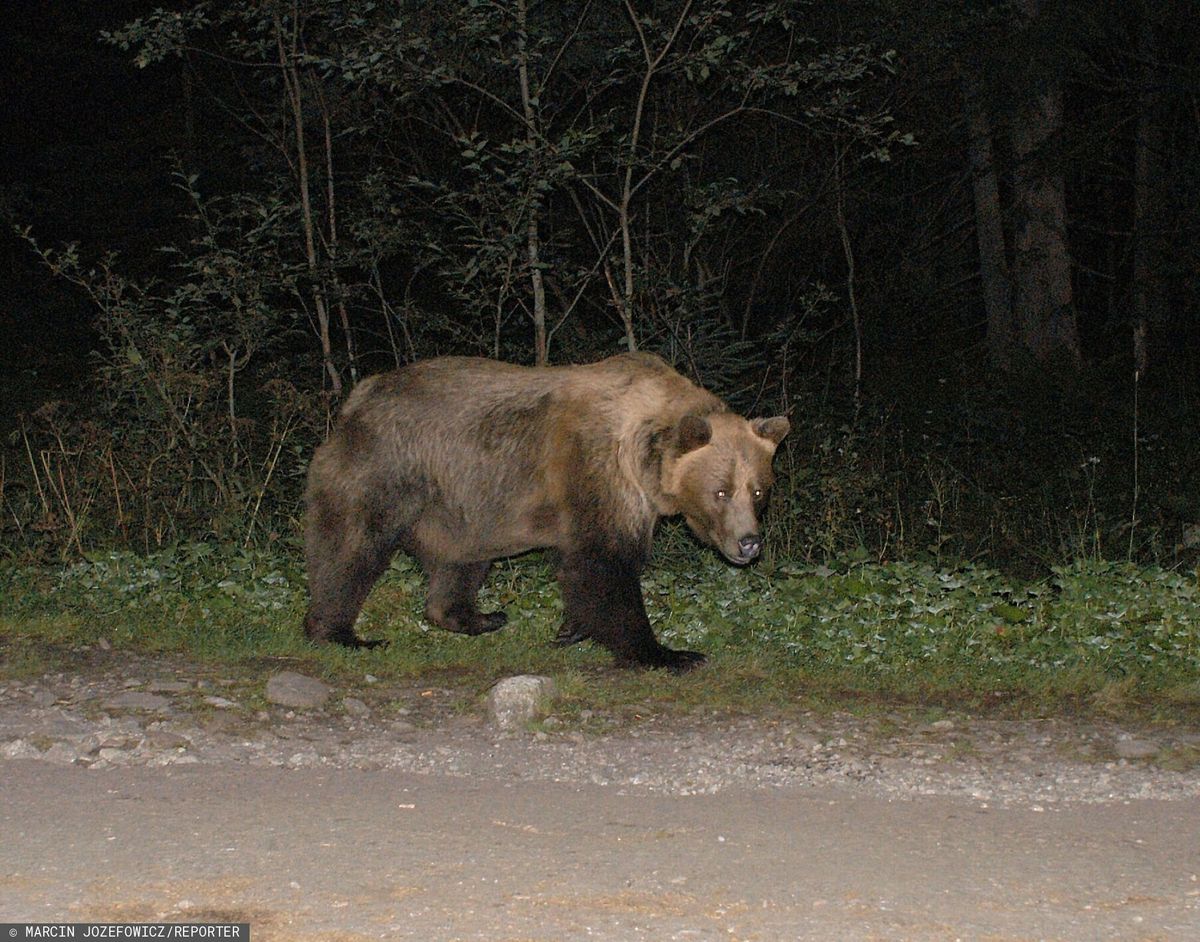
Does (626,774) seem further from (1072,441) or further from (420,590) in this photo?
(1072,441)

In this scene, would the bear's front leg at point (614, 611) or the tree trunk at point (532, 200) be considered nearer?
the bear's front leg at point (614, 611)

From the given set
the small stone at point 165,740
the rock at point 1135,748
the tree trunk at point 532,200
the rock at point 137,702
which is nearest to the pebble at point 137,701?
the rock at point 137,702

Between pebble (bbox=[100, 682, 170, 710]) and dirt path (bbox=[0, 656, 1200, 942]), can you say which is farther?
pebble (bbox=[100, 682, 170, 710])

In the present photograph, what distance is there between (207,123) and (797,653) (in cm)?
2846

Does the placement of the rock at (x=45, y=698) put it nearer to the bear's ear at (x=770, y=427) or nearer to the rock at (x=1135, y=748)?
the bear's ear at (x=770, y=427)

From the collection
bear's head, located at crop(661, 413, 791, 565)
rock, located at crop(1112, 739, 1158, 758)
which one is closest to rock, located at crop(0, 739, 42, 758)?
bear's head, located at crop(661, 413, 791, 565)

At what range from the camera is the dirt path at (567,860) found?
3.98 meters

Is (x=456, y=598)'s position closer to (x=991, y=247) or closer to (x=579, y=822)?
(x=579, y=822)

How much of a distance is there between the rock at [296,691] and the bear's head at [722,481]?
2.05 metres

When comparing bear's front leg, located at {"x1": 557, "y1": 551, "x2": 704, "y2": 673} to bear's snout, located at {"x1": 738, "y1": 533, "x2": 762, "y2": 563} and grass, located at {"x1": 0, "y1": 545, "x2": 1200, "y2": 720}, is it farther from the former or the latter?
bear's snout, located at {"x1": 738, "y1": 533, "x2": 762, "y2": 563}

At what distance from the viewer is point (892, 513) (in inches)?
462

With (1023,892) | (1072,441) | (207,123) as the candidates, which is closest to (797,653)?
(1023,892)

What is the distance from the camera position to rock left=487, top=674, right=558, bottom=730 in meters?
6.14

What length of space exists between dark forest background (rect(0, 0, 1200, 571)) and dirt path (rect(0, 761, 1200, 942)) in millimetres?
4560
